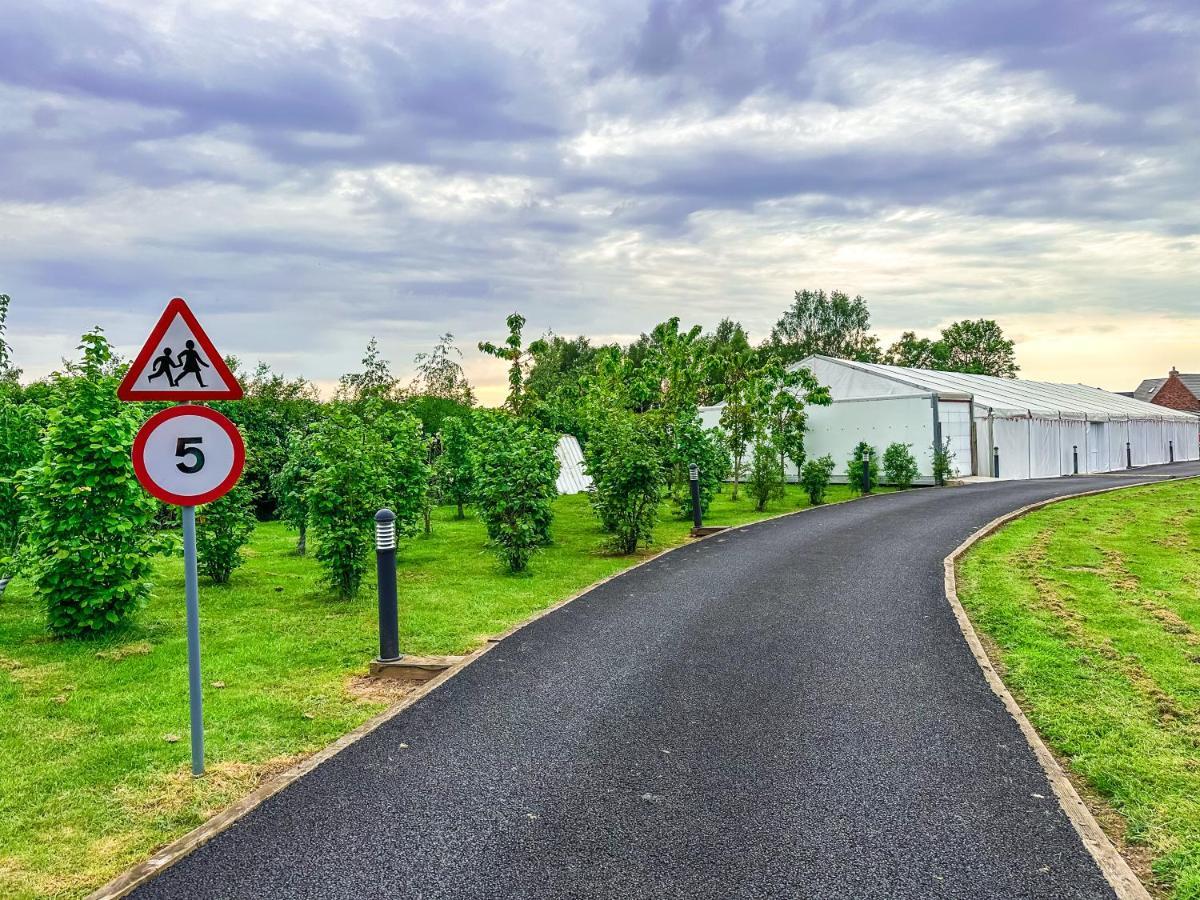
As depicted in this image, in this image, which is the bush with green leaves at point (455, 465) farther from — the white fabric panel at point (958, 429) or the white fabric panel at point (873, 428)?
the white fabric panel at point (958, 429)

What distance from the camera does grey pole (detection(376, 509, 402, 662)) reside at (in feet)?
21.0

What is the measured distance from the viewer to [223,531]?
33.8ft

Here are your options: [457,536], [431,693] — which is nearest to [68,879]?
[431,693]

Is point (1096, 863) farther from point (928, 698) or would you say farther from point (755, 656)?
point (755, 656)

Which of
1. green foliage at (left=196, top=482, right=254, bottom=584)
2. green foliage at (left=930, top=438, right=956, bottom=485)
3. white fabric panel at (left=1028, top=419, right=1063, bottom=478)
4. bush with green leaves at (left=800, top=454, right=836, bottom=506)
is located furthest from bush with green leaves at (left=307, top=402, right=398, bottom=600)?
white fabric panel at (left=1028, top=419, right=1063, bottom=478)

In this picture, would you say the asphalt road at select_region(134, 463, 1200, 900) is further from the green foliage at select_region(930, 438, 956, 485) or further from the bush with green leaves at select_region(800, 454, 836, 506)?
the green foliage at select_region(930, 438, 956, 485)

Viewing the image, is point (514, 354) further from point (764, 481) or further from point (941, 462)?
point (941, 462)

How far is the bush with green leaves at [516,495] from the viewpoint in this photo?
11.1m

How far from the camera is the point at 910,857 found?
11.1 feet

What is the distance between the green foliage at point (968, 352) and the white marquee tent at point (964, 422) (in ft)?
140

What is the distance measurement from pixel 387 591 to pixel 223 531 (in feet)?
16.1

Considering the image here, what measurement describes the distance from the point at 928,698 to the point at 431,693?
11.3 feet

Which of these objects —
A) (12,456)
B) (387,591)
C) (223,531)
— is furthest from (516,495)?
(12,456)

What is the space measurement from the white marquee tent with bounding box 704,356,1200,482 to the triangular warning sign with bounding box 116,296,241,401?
982 inches
